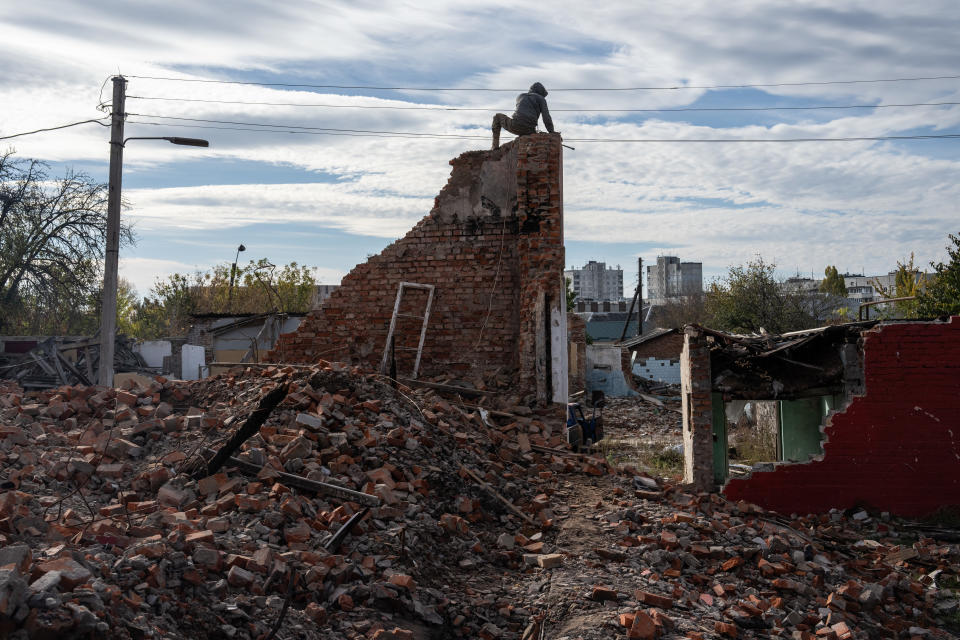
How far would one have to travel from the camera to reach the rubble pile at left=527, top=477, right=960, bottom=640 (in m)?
5.95

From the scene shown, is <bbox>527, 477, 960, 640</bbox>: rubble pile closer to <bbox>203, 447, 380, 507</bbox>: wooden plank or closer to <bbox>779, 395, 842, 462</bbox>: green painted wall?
<bbox>203, 447, 380, 507</bbox>: wooden plank

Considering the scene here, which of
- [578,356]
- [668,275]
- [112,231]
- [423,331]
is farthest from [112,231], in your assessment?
[668,275]

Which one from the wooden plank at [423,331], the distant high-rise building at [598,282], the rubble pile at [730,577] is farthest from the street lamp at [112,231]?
the distant high-rise building at [598,282]

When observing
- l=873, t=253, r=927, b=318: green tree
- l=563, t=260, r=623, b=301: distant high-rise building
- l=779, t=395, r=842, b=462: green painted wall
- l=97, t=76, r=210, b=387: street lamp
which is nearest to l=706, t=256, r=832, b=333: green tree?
l=873, t=253, r=927, b=318: green tree

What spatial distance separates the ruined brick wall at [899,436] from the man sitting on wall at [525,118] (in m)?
5.82

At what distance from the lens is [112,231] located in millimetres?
11984

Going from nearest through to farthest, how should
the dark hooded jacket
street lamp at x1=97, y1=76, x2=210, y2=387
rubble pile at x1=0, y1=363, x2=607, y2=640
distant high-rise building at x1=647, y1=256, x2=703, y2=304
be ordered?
rubble pile at x1=0, y1=363, x2=607, y2=640 < the dark hooded jacket < street lamp at x1=97, y1=76, x2=210, y2=387 < distant high-rise building at x1=647, y1=256, x2=703, y2=304

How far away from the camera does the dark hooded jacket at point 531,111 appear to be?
1141 centimetres

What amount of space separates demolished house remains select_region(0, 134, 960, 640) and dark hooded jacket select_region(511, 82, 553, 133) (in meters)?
0.76

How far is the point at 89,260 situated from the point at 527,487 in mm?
19371

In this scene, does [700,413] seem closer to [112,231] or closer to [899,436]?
[899,436]

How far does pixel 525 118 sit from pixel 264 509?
770 centimetres

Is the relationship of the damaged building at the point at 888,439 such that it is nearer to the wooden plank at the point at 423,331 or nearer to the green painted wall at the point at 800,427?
the green painted wall at the point at 800,427

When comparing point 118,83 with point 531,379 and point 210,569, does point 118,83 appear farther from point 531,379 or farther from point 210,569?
point 210,569
